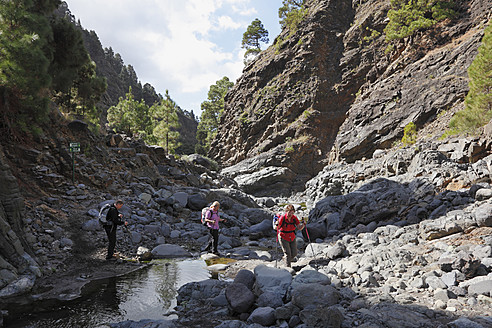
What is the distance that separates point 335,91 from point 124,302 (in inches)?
1656

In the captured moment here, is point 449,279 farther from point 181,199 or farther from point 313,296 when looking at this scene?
point 181,199

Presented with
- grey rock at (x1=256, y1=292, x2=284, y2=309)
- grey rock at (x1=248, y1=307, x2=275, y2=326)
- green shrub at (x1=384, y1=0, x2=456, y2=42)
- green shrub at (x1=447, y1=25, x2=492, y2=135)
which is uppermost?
green shrub at (x1=384, y1=0, x2=456, y2=42)

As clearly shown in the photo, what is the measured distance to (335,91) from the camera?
42188mm

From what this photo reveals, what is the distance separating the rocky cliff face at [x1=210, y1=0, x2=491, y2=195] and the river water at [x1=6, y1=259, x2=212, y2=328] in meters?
27.9

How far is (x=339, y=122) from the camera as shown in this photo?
40.9 meters

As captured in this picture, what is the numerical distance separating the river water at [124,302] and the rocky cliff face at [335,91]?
27937mm

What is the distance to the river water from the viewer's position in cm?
531

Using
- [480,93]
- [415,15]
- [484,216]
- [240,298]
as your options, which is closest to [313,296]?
[240,298]

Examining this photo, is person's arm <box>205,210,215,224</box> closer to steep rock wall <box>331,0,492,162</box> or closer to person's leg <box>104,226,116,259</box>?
person's leg <box>104,226,116,259</box>

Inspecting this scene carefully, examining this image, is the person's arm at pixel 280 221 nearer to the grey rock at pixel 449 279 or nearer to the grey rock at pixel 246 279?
the grey rock at pixel 246 279

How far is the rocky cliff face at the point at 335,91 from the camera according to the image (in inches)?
1134

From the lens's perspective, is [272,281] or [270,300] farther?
[272,281]

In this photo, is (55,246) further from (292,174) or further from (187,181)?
(292,174)

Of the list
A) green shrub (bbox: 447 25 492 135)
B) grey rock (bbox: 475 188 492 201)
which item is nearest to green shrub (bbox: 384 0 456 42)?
green shrub (bbox: 447 25 492 135)
